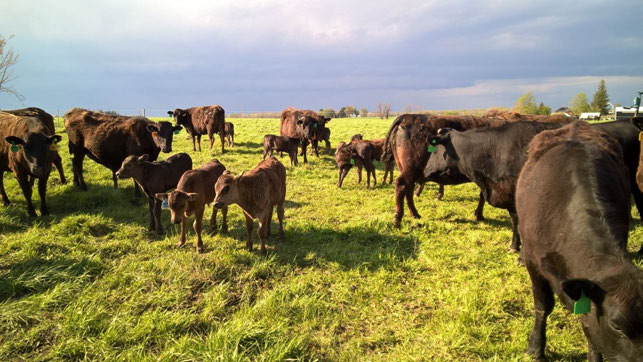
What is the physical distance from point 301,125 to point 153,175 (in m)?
8.99

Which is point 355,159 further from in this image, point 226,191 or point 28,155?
point 28,155

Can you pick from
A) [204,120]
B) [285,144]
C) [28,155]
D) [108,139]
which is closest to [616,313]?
[28,155]

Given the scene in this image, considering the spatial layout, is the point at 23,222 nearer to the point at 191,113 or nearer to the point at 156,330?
the point at 156,330

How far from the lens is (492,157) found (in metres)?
4.81

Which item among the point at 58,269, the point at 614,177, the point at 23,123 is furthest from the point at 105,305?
the point at 23,123

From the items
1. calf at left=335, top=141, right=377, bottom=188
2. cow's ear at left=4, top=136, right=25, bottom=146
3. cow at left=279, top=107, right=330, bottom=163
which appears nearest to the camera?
cow's ear at left=4, top=136, right=25, bottom=146

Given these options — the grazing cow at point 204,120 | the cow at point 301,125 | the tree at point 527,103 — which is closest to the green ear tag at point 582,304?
the cow at point 301,125

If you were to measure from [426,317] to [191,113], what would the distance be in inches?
664

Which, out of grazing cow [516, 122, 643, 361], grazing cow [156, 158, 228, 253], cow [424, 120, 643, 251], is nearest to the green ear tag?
grazing cow [516, 122, 643, 361]

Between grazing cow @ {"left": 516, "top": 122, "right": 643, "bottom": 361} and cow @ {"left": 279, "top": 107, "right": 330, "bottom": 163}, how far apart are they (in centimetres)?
1074

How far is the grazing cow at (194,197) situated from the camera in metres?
4.98

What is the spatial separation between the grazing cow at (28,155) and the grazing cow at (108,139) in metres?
1.24

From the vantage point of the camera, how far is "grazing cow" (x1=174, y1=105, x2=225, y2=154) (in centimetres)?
1572

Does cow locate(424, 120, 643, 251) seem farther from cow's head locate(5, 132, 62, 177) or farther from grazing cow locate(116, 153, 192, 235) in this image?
cow's head locate(5, 132, 62, 177)
